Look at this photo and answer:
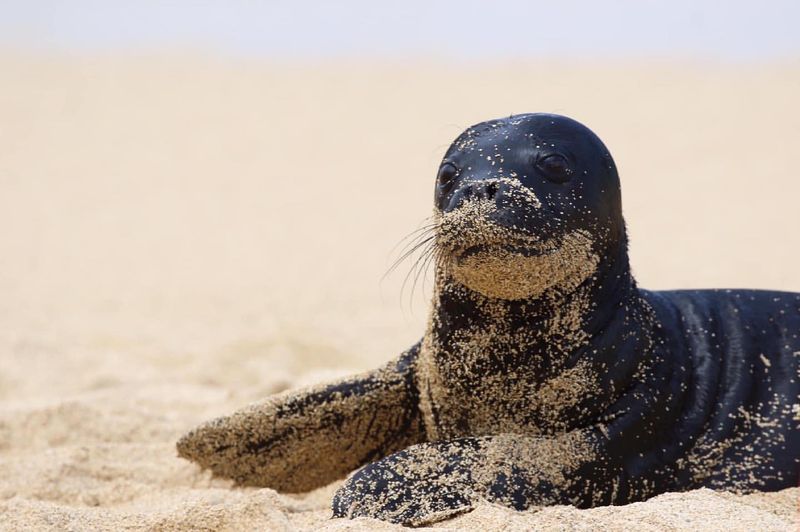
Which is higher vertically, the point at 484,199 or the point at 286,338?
the point at 286,338

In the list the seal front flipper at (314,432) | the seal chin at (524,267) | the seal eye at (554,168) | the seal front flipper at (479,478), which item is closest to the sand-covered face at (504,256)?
the seal chin at (524,267)

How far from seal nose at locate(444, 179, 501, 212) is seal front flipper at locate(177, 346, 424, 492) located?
3.06ft

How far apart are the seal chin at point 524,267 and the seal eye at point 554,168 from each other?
18 cm

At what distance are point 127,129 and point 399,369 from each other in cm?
1753

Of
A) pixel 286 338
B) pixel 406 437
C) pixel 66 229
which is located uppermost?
pixel 66 229

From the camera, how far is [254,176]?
58.5ft

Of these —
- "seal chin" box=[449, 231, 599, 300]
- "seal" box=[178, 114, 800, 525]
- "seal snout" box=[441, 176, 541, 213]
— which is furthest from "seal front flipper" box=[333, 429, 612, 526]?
"seal snout" box=[441, 176, 541, 213]

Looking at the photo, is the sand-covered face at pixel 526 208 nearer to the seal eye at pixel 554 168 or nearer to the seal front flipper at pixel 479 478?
the seal eye at pixel 554 168

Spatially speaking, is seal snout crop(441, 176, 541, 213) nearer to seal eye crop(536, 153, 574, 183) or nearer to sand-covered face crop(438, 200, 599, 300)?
sand-covered face crop(438, 200, 599, 300)

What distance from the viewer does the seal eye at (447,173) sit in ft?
12.0

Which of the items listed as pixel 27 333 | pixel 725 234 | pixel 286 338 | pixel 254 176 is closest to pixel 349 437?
pixel 286 338

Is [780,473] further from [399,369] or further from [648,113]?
[648,113]

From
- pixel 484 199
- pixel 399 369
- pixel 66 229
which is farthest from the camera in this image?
pixel 66 229

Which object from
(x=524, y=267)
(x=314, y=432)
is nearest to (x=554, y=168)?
(x=524, y=267)
